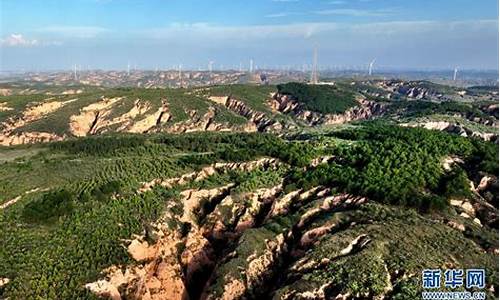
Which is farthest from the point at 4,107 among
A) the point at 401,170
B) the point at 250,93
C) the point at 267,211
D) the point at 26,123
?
the point at 401,170

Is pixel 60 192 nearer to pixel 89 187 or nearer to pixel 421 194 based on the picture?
pixel 89 187

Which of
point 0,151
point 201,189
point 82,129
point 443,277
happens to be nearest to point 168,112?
point 82,129

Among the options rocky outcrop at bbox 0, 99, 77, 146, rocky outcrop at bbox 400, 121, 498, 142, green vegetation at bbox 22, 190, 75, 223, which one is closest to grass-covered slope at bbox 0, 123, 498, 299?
green vegetation at bbox 22, 190, 75, 223

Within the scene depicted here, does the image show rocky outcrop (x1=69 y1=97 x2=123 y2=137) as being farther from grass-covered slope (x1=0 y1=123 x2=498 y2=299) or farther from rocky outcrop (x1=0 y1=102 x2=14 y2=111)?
grass-covered slope (x1=0 y1=123 x2=498 y2=299)

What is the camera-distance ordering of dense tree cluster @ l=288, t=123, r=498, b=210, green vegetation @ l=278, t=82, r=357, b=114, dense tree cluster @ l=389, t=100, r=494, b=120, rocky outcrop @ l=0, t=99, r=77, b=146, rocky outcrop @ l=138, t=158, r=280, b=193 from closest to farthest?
1. dense tree cluster @ l=288, t=123, r=498, b=210
2. rocky outcrop @ l=138, t=158, r=280, b=193
3. rocky outcrop @ l=0, t=99, r=77, b=146
4. dense tree cluster @ l=389, t=100, r=494, b=120
5. green vegetation @ l=278, t=82, r=357, b=114

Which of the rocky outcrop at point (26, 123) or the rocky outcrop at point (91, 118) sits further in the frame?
the rocky outcrop at point (91, 118)

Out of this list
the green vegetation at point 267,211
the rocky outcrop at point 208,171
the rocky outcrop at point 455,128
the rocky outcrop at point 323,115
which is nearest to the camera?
the green vegetation at point 267,211

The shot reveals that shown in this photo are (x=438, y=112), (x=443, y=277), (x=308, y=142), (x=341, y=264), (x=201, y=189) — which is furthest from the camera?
(x=438, y=112)

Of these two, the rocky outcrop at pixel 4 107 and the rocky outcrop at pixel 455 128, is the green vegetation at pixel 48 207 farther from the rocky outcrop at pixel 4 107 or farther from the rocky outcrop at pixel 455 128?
the rocky outcrop at pixel 4 107

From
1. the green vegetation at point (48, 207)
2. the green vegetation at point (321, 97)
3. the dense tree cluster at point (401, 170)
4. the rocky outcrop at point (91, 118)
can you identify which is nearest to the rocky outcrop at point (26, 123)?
the rocky outcrop at point (91, 118)
